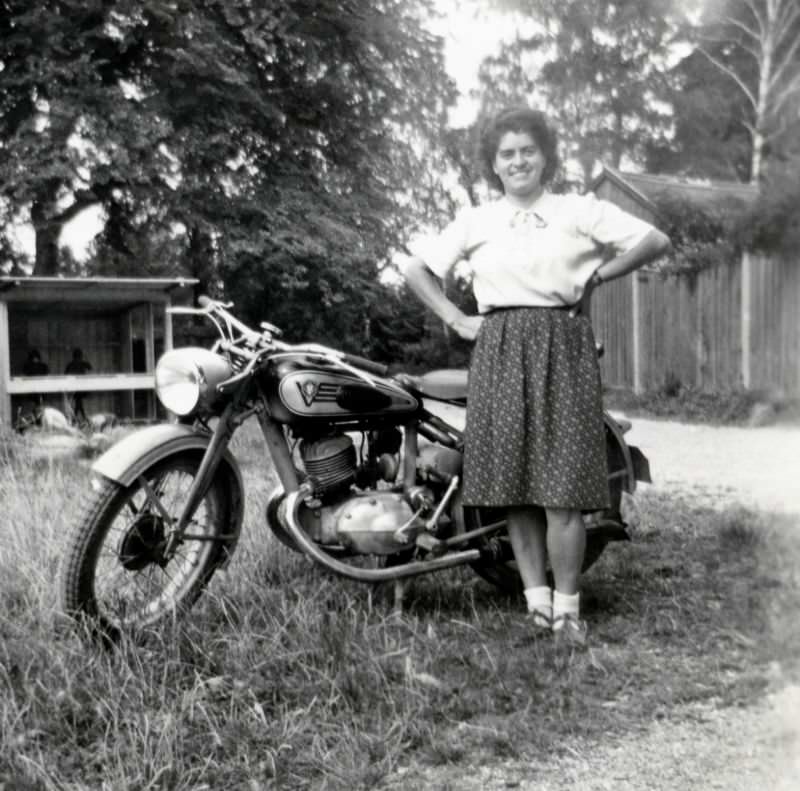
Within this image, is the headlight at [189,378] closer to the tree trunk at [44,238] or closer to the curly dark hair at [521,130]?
the curly dark hair at [521,130]

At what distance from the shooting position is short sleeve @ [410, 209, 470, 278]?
2.79m

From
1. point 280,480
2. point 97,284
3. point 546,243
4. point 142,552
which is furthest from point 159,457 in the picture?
point 97,284

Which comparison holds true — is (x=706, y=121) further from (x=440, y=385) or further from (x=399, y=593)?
(x=399, y=593)

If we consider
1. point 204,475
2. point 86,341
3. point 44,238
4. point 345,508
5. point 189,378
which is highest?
point 44,238

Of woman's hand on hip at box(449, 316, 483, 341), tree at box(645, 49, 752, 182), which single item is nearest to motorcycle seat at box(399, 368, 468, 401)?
woman's hand on hip at box(449, 316, 483, 341)

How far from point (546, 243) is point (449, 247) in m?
0.28

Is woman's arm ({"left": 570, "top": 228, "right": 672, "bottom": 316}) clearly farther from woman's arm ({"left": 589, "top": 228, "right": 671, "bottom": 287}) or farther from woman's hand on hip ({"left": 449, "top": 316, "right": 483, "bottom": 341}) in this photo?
woman's hand on hip ({"left": 449, "top": 316, "right": 483, "bottom": 341})

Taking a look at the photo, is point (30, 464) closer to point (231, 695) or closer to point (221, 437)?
point (221, 437)

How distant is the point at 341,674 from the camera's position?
223 cm

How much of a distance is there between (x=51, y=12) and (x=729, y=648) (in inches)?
540

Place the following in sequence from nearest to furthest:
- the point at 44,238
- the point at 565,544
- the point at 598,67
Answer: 1. the point at 598,67
2. the point at 565,544
3. the point at 44,238

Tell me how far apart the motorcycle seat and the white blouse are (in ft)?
0.83

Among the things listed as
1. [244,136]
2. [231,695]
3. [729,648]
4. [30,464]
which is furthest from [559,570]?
[244,136]

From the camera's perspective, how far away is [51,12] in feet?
44.7
